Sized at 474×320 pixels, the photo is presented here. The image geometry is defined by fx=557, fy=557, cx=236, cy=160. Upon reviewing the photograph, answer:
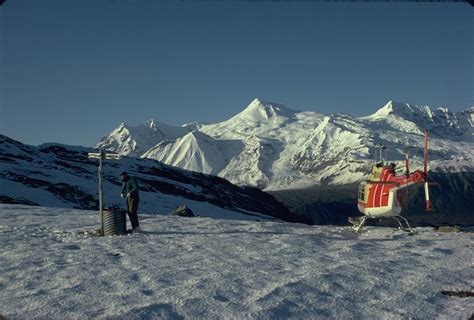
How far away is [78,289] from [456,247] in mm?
13996

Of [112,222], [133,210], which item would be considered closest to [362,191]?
[133,210]

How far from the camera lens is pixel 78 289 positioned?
45.7ft

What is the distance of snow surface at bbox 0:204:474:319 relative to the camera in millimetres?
12766

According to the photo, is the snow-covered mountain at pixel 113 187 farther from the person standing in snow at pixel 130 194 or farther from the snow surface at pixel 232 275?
the snow surface at pixel 232 275

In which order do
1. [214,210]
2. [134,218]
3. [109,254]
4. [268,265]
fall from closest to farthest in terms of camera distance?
[268,265]
[109,254]
[134,218]
[214,210]

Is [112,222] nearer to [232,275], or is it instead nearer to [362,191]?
[232,275]

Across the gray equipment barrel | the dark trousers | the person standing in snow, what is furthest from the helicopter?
the gray equipment barrel

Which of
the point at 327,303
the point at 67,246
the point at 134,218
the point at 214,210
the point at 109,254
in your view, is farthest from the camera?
the point at 214,210

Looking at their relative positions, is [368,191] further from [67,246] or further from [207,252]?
[67,246]

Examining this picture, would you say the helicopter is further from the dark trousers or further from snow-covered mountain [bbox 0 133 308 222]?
snow-covered mountain [bbox 0 133 308 222]

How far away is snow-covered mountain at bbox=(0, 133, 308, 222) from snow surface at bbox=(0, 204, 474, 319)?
45382mm

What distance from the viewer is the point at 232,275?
15.5 m

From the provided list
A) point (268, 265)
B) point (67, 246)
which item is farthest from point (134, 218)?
point (268, 265)

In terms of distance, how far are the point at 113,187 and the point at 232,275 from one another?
111m
